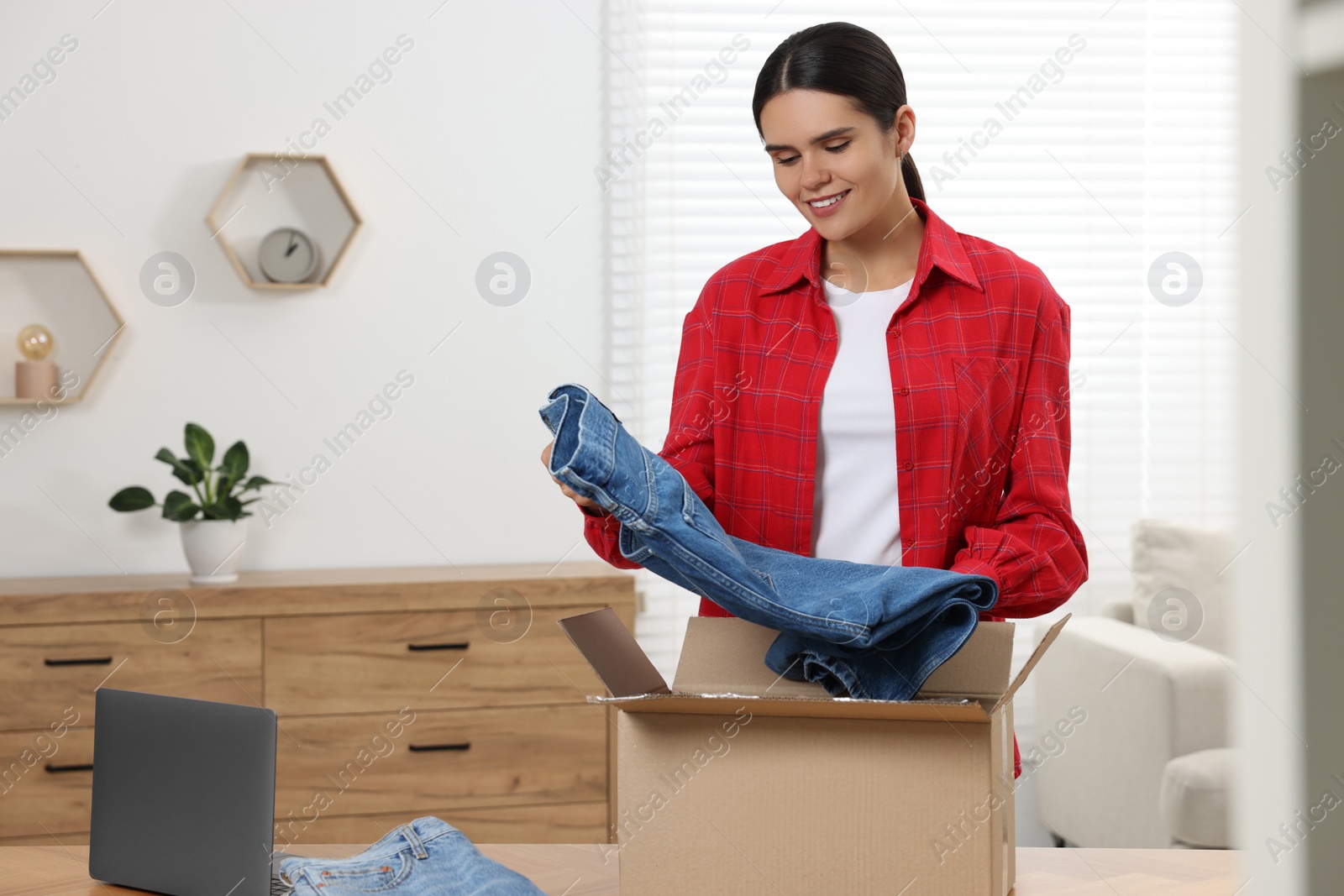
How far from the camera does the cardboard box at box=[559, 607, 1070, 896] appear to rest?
2.74ft

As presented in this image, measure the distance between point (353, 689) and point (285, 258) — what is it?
1.24 m

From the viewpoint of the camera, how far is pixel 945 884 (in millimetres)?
841

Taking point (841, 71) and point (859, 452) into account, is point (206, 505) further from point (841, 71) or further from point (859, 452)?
point (841, 71)

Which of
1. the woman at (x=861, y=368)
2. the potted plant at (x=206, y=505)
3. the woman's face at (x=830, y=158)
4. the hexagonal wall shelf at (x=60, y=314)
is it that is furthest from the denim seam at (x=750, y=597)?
the hexagonal wall shelf at (x=60, y=314)

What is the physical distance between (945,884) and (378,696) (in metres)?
2.10

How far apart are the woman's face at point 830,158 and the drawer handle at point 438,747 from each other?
181 centimetres

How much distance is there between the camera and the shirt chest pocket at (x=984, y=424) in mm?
1400

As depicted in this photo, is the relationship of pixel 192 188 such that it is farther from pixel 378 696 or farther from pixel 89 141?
pixel 378 696

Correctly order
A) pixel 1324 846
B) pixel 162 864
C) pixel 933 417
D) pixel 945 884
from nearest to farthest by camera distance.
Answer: pixel 1324 846
pixel 945 884
pixel 162 864
pixel 933 417

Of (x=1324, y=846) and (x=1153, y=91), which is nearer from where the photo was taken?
(x=1324, y=846)

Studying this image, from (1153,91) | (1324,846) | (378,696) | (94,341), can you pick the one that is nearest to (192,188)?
(94,341)

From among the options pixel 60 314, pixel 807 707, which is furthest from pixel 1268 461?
pixel 60 314

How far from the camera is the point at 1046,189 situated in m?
3.31

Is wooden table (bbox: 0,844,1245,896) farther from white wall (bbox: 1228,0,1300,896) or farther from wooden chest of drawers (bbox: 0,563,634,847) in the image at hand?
wooden chest of drawers (bbox: 0,563,634,847)
